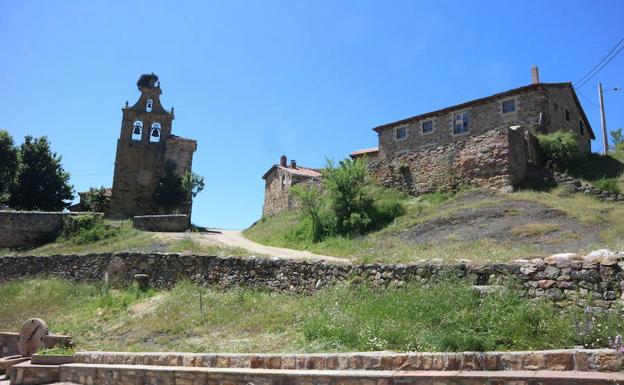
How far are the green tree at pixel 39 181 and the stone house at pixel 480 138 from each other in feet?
81.3

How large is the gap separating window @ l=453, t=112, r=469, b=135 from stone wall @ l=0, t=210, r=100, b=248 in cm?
2372

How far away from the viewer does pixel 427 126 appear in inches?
1189

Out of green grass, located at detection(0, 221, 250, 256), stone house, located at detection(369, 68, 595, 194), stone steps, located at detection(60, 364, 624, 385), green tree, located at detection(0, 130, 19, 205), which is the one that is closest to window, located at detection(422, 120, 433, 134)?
stone house, located at detection(369, 68, 595, 194)

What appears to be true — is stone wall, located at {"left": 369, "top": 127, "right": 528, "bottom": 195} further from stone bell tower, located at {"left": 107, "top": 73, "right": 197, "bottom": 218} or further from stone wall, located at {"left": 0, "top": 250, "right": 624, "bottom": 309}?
stone bell tower, located at {"left": 107, "top": 73, "right": 197, "bottom": 218}

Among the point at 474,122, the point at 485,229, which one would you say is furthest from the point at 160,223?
the point at 474,122

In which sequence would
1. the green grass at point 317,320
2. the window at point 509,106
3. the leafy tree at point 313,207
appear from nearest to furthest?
the green grass at point 317,320, the leafy tree at point 313,207, the window at point 509,106

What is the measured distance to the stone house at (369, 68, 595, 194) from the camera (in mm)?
22844

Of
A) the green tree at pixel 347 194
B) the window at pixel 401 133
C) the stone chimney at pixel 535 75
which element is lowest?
the green tree at pixel 347 194

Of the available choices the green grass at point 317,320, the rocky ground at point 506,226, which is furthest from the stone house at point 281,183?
the green grass at point 317,320

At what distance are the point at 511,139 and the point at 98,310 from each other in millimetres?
18328

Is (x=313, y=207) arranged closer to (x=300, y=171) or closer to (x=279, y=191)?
(x=279, y=191)

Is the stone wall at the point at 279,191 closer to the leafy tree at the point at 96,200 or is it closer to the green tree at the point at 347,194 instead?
the green tree at the point at 347,194

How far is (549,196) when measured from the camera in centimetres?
2077

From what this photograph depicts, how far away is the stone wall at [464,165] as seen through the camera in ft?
73.7
